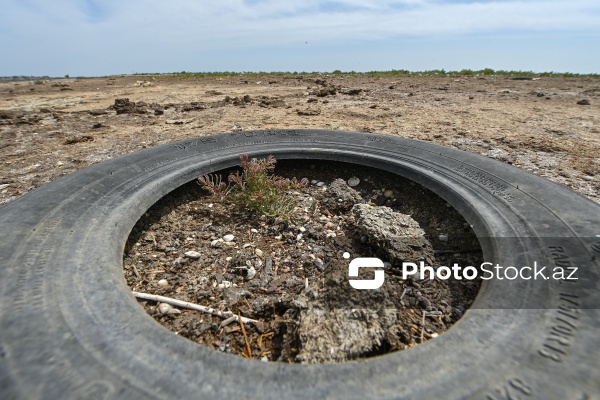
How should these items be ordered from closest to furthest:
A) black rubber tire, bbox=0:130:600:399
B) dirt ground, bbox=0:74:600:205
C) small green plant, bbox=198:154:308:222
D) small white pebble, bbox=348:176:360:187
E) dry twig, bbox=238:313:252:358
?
black rubber tire, bbox=0:130:600:399
dry twig, bbox=238:313:252:358
small green plant, bbox=198:154:308:222
small white pebble, bbox=348:176:360:187
dirt ground, bbox=0:74:600:205

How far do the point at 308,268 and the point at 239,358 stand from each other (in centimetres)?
94

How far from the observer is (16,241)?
134 centimetres

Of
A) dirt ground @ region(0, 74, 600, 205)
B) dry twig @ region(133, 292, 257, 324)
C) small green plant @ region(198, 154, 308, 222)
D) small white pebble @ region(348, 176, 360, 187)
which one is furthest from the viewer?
dirt ground @ region(0, 74, 600, 205)

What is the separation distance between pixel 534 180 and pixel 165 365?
2.04 m

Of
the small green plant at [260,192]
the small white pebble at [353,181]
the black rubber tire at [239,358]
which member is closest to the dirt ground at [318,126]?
the small green plant at [260,192]

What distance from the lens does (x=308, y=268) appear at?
5.91 feet

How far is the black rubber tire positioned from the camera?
2.61 ft

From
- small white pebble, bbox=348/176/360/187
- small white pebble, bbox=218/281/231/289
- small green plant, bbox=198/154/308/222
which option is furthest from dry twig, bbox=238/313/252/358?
small white pebble, bbox=348/176/360/187

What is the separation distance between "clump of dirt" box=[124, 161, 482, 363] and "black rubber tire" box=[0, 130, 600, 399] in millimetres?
A: 293

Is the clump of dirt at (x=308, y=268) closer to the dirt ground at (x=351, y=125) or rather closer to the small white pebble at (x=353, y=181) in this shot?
the small white pebble at (x=353, y=181)

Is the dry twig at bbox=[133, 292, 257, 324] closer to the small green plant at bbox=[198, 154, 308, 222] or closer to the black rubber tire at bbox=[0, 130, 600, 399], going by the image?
the black rubber tire at bbox=[0, 130, 600, 399]

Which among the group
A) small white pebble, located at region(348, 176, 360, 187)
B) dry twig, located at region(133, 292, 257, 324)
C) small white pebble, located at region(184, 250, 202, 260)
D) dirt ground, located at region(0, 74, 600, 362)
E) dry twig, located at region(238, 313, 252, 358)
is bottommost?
dry twig, located at region(238, 313, 252, 358)

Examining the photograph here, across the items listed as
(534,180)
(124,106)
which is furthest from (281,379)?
(124,106)

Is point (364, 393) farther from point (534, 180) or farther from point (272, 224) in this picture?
point (534, 180)
